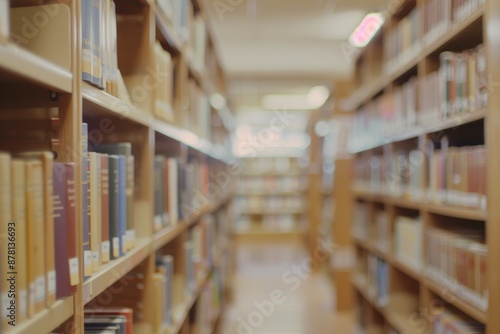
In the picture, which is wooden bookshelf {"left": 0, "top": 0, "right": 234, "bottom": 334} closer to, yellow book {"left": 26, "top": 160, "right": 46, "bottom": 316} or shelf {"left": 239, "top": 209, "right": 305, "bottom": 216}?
yellow book {"left": 26, "top": 160, "right": 46, "bottom": 316}

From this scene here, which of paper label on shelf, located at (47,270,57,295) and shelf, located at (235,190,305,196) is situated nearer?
paper label on shelf, located at (47,270,57,295)

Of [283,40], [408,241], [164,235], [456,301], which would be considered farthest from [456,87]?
[283,40]

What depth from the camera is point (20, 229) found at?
→ 779 mm

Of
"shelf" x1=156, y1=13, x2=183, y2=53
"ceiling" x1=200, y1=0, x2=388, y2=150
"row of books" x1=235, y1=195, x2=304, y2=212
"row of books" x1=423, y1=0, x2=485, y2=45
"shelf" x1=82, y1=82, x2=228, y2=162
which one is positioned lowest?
"row of books" x1=235, y1=195, x2=304, y2=212

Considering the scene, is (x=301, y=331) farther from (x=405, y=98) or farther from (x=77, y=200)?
(x=77, y=200)

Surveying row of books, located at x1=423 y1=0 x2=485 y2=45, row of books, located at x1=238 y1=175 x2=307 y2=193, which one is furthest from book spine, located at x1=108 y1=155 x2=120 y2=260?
row of books, located at x1=238 y1=175 x2=307 y2=193

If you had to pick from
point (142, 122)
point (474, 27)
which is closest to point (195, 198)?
point (142, 122)

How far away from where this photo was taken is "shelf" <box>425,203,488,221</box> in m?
1.78

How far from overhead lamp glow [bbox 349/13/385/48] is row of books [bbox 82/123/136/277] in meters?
3.07

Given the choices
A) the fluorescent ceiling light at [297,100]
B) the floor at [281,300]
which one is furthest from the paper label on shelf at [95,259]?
the fluorescent ceiling light at [297,100]

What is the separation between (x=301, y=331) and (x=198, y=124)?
1.96 meters

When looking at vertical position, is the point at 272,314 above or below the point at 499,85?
below

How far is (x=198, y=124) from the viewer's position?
292 centimetres

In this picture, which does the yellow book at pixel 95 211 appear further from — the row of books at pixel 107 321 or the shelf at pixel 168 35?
the shelf at pixel 168 35
